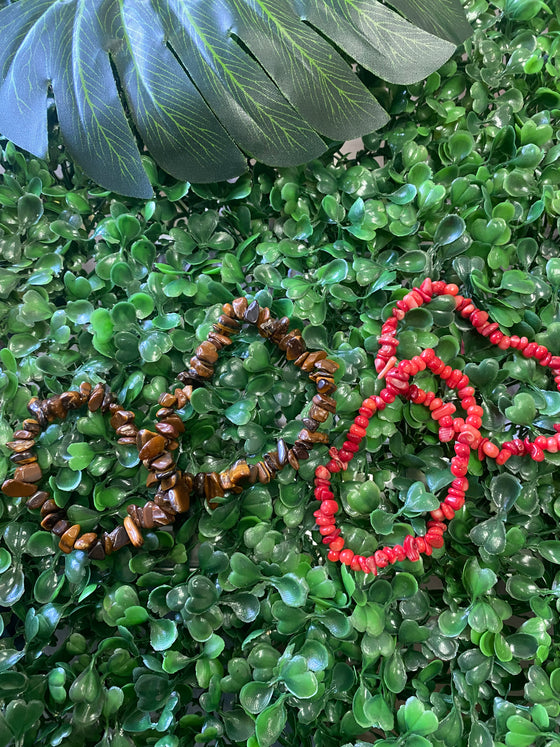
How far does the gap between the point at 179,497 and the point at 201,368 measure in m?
0.15

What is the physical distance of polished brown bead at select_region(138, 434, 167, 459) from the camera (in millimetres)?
558

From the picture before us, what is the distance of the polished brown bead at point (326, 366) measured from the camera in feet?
1.92

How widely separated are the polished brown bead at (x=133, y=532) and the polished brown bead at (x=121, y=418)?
11 centimetres

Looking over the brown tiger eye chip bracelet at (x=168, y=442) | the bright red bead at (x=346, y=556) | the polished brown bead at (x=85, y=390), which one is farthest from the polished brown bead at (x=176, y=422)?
the bright red bead at (x=346, y=556)

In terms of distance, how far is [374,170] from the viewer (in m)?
0.73

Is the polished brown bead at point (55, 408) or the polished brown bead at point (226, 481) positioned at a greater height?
the polished brown bead at point (55, 408)

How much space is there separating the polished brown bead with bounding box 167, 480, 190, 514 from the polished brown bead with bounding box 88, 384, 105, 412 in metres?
0.13

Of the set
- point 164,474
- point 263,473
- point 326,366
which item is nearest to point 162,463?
point 164,474

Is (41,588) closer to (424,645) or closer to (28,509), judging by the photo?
(28,509)

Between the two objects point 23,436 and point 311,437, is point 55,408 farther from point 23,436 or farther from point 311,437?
point 311,437

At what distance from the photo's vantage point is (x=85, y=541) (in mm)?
557

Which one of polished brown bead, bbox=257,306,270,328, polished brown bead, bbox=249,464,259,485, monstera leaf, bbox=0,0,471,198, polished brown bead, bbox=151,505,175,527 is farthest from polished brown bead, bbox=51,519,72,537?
monstera leaf, bbox=0,0,471,198

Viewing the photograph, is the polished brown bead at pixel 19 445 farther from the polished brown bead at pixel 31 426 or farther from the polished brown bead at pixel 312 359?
the polished brown bead at pixel 312 359

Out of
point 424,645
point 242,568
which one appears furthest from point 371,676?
point 242,568
